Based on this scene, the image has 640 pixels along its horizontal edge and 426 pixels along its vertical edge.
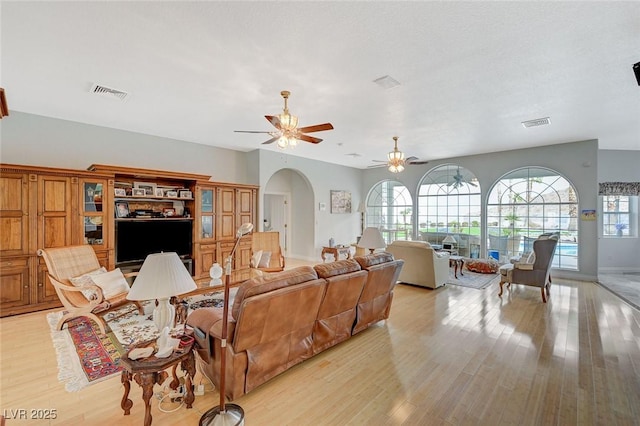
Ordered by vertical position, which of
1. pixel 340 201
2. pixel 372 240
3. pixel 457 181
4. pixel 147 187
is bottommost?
pixel 372 240

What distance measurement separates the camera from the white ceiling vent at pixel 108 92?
354 cm

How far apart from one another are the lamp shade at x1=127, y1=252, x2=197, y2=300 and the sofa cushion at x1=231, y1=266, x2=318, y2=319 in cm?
36

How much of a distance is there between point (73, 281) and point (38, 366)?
1193mm

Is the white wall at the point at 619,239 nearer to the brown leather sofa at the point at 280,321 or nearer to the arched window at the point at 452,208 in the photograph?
the arched window at the point at 452,208

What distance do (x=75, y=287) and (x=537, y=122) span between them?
7.31 m

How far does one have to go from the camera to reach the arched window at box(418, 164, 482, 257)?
7758 mm

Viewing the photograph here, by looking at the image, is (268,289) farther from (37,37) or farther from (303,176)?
(303,176)

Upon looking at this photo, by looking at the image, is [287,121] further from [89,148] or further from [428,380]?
[89,148]

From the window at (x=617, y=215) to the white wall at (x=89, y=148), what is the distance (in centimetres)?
974

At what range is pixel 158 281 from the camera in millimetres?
1981

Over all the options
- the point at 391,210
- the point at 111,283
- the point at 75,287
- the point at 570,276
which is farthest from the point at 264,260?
the point at 570,276

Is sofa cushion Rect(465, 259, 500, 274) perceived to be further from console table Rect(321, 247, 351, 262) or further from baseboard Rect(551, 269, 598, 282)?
console table Rect(321, 247, 351, 262)

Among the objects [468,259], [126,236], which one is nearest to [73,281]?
[126,236]

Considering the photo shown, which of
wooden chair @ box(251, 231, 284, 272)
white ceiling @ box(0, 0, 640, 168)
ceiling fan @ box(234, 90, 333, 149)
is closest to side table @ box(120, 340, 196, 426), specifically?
ceiling fan @ box(234, 90, 333, 149)
